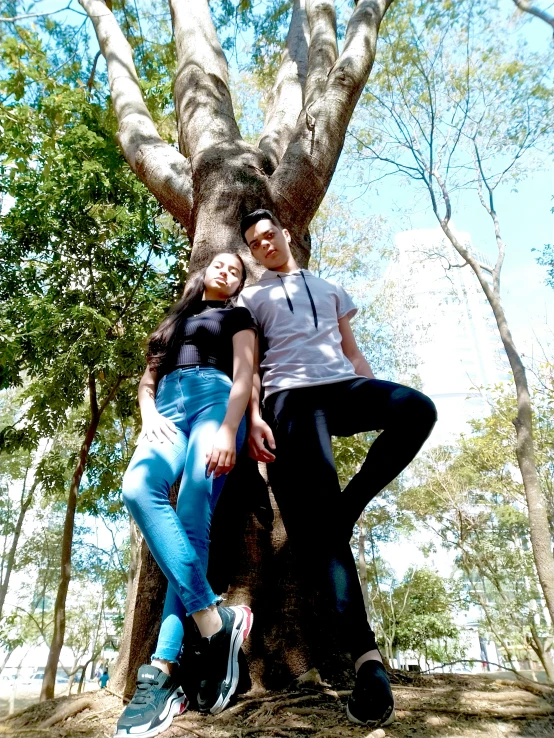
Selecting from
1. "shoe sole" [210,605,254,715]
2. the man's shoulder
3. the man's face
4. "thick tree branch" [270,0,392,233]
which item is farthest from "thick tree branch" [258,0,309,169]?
"shoe sole" [210,605,254,715]

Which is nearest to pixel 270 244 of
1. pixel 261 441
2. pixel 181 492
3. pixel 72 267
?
pixel 261 441

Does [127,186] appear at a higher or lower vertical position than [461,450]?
higher

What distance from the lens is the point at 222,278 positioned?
99.7 inches

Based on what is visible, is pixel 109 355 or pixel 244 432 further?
pixel 109 355

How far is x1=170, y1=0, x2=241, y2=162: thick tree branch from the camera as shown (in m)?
3.70

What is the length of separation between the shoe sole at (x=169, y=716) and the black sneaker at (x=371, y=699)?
540 millimetres

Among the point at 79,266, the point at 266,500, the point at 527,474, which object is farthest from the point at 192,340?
the point at 527,474

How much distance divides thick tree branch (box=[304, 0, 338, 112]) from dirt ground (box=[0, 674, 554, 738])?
382 centimetres

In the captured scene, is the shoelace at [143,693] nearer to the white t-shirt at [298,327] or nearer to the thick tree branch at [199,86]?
the white t-shirt at [298,327]

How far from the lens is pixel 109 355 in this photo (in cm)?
592

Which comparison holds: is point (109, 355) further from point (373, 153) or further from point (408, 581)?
point (408, 581)

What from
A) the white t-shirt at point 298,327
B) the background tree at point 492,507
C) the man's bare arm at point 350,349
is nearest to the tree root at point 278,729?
the white t-shirt at point 298,327

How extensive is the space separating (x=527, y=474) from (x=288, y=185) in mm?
6610

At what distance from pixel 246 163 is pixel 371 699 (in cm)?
292
